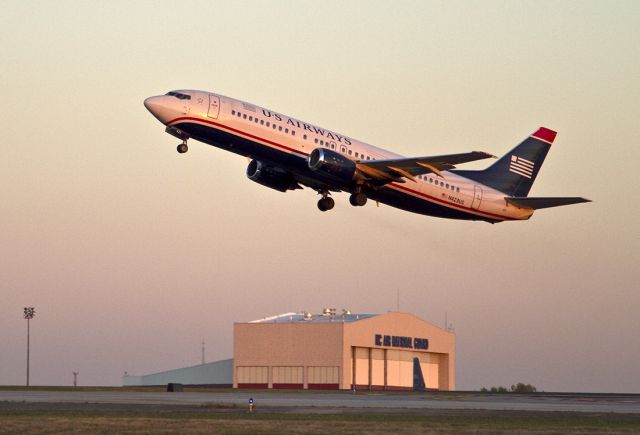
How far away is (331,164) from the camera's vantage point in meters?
74.7

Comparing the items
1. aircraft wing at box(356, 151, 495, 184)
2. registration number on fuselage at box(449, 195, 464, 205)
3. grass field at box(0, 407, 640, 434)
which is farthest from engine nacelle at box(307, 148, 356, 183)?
grass field at box(0, 407, 640, 434)

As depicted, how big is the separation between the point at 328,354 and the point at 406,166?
65370 millimetres

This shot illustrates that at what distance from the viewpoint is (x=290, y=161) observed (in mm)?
75188

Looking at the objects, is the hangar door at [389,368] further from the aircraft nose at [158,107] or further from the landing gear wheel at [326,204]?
the aircraft nose at [158,107]

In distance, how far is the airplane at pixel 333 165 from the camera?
72.7 meters

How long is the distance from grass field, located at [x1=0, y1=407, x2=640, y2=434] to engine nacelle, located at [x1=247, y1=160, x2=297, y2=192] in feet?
79.1

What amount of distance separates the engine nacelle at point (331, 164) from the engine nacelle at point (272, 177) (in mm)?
5445

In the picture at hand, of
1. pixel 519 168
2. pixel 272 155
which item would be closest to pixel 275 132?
pixel 272 155

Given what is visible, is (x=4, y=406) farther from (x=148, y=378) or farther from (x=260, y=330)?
(x=148, y=378)

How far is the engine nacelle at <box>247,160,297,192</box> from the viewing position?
8038 centimetres

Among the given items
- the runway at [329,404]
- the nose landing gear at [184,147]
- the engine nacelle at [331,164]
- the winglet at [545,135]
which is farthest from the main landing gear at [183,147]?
the winglet at [545,135]

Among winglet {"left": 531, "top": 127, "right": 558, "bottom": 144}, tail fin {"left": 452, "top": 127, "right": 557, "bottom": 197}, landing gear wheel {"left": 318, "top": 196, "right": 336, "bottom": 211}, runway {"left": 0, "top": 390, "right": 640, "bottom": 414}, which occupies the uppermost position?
winglet {"left": 531, "top": 127, "right": 558, "bottom": 144}

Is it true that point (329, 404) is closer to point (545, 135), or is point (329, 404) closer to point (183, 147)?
point (183, 147)

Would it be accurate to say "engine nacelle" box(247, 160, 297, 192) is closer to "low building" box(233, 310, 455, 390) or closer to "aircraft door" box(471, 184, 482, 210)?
"aircraft door" box(471, 184, 482, 210)
